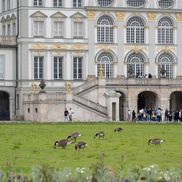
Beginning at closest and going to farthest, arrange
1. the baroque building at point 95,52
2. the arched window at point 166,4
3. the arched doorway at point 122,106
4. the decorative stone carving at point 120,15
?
the baroque building at point 95,52, the arched doorway at point 122,106, the decorative stone carving at point 120,15, the arched window at point 166,4

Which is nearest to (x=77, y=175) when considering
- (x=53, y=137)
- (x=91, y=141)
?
(x=91, y=141)

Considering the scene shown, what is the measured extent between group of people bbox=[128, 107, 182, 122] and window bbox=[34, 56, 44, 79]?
9.10 meters

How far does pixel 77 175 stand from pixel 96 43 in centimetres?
6483

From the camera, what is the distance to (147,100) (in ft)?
279

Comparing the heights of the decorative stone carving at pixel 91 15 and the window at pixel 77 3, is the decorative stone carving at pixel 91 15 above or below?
below

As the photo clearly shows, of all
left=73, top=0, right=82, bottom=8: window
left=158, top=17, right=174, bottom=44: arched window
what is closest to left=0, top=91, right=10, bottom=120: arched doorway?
left=73, top=0, right=82, bottom=8: window

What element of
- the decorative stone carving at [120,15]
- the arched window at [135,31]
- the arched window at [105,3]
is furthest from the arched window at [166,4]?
the arched window at [105,3]

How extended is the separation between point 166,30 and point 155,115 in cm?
1113

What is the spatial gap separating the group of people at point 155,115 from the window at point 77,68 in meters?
6.26

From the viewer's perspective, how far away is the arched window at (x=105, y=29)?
8356cm

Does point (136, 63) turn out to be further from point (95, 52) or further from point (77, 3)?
point (77, 3)

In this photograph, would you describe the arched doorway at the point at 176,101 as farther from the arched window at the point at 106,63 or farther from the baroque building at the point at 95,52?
the arched window at the point at 106,63

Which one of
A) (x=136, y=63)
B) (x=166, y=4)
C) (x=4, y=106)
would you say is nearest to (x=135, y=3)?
(x=166, y=4)

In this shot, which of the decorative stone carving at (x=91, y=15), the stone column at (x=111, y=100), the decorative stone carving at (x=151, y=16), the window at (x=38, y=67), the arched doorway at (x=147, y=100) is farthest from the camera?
the decorative stone carving at (x=151, y=16)
